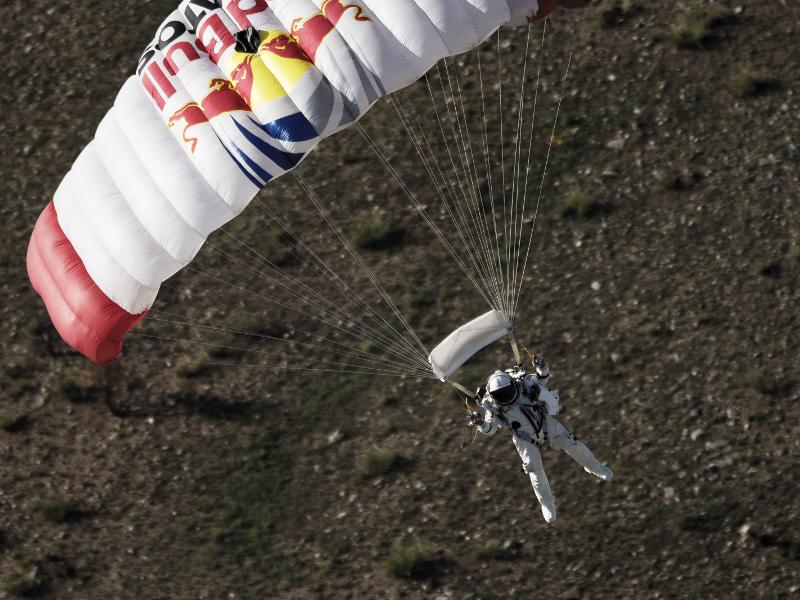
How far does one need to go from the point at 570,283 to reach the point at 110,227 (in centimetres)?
1028

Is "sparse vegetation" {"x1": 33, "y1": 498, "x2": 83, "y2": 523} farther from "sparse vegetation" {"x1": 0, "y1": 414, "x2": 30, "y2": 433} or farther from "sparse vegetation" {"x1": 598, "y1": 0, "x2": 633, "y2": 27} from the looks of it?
"sparse vegetation" {"x1": 598, "y1": 0, "x2": 633, "y2": 27}

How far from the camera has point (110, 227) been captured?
25.5 meters

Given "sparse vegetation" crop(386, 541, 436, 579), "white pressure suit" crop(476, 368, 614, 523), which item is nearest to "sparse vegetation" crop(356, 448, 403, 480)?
"sparse vegetation" crop(386, 541, 436, 579)

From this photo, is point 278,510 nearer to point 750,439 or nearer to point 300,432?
point 300,432

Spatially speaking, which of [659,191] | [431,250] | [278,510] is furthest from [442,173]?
[278,510]

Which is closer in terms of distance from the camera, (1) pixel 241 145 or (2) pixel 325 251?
(1) pixel 241 145

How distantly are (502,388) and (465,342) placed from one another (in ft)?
5.05

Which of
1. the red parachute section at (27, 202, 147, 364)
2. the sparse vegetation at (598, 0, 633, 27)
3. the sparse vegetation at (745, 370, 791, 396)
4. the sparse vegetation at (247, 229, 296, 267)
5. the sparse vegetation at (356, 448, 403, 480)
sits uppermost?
the red parachute section at (27, 202, 147, 364)

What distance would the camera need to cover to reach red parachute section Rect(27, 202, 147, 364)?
25719 mm

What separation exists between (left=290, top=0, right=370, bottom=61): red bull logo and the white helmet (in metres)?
5.36

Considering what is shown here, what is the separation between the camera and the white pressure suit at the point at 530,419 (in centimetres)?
2588

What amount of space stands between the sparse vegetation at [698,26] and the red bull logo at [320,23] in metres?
11.1

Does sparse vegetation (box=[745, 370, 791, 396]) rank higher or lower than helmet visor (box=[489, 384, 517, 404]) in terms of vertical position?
lower

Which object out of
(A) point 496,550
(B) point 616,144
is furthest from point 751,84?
(A) point 496,550
